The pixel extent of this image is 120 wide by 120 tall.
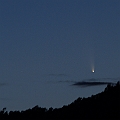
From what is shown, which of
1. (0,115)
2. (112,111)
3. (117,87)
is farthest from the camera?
(0,115)

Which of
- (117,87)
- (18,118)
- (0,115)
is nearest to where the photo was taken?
(117,87)

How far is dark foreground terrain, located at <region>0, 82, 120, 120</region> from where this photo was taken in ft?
365

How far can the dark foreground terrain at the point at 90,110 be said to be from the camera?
111 m

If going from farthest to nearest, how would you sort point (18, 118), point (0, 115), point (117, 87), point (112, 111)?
point (0, 115) → point (18, 118) → point (117, 87) → point (112, 111)

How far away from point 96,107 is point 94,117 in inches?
205

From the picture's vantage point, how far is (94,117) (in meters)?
111

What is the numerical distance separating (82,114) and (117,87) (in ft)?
30.2

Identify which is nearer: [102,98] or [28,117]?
[102,98]

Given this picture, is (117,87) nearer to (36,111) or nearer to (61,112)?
(61,112)

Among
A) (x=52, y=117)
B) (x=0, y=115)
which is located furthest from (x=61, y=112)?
(x=0, y=115)

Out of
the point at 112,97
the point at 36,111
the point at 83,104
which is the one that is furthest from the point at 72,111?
the point at 36,111

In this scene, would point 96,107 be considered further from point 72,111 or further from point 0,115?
point 0,115

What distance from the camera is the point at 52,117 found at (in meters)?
124

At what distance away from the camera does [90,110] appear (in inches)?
4574
